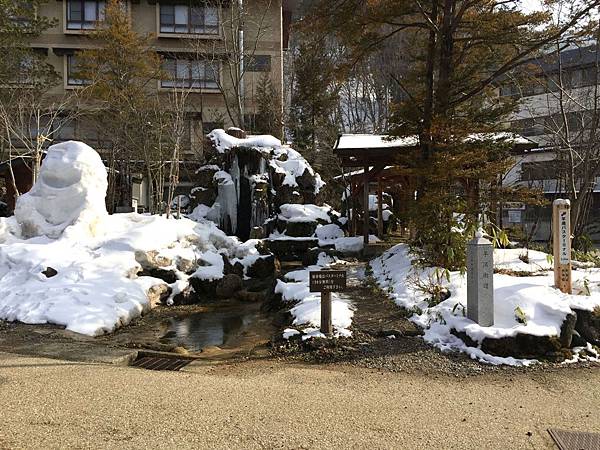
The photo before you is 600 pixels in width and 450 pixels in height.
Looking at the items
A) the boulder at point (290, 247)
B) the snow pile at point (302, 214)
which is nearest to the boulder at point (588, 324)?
the boulder at point (290, 247)

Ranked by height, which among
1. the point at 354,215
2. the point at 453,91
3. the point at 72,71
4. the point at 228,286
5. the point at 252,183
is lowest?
the point at 228,286

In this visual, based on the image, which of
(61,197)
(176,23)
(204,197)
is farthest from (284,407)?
(176,23)

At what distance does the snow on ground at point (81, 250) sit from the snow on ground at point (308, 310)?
3.23 m

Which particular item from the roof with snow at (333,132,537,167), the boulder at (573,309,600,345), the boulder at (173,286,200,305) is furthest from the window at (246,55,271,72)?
the boulder at (573,309,600,345)

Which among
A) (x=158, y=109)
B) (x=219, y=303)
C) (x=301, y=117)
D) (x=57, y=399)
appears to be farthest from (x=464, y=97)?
(x=301, y=117)

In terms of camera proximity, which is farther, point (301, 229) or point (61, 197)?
point (301, 229)

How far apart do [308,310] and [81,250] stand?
21.5ft

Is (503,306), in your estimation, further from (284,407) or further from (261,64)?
(261,64)

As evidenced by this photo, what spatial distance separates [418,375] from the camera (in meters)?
5.47

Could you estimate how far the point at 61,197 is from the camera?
41.7ft

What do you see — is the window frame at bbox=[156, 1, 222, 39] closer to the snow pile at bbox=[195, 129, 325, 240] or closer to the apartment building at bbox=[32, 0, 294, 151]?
the apartment building at bbox=[32, 0, 294, 151]

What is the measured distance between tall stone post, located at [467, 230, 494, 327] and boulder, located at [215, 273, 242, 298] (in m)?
8.23

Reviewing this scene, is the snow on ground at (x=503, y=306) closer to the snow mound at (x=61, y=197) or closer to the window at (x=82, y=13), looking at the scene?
the snow mound at (x=61, y=197)

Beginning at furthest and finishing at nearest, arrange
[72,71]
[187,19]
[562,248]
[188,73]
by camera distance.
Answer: [187,19]
[72,71]
[188,73]
[562,248]
